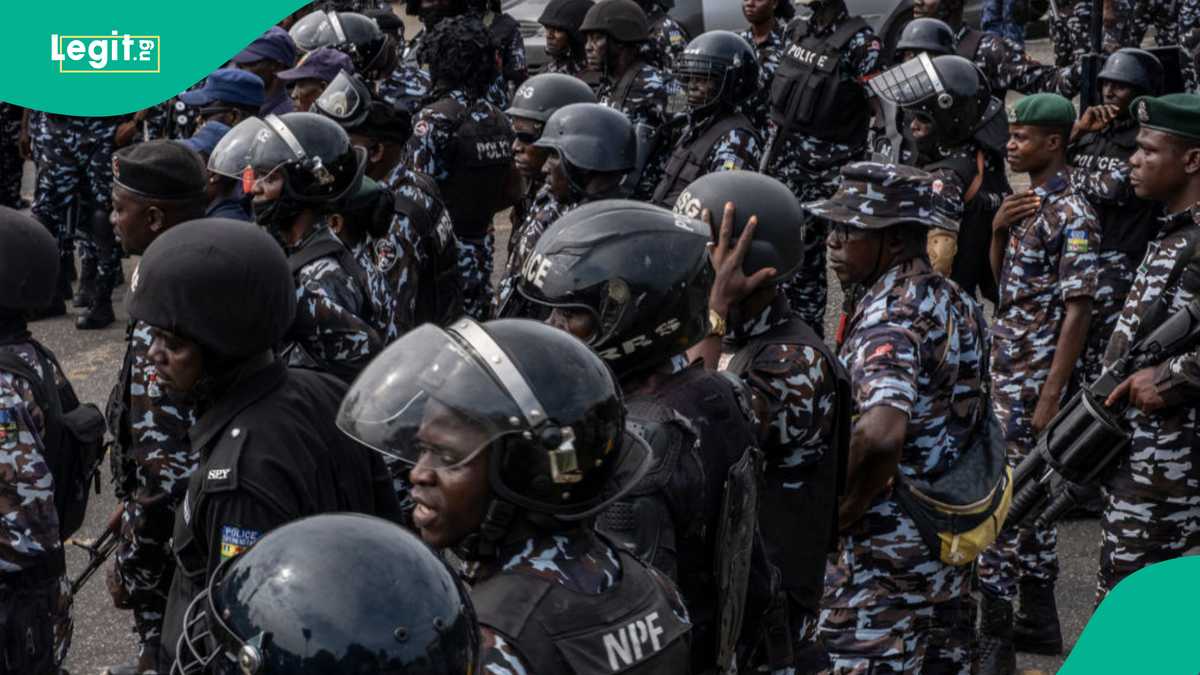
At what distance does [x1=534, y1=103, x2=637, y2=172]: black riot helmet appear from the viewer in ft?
22.5

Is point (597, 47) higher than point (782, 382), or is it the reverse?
point (782, 382)

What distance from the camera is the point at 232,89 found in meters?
7.84

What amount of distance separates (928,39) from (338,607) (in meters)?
7.62

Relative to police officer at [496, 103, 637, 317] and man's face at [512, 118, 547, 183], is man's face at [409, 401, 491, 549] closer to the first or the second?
police officer at [496, 103, 637, 317]

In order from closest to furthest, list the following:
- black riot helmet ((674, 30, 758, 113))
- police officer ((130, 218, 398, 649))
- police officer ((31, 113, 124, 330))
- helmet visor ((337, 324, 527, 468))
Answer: helmet visor ((337, 324, 527, 468)) < police officer ((130, 218, 398, 649)) < black riot helmet ((674, 30, 758, 113)) < police officer ((31, 113, 124, 330))

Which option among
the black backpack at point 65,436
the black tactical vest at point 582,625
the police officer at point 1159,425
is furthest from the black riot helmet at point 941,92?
the black tactical vest at point 582,625

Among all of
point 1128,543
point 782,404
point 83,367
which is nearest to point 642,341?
point 782,404

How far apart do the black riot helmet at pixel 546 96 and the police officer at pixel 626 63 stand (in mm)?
1555

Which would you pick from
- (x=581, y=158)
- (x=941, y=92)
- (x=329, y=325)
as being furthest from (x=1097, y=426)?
(x=329, y=325)

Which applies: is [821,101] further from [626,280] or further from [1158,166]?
[626,280]

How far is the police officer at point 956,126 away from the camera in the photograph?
284 inches

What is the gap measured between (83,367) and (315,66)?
2786 mm

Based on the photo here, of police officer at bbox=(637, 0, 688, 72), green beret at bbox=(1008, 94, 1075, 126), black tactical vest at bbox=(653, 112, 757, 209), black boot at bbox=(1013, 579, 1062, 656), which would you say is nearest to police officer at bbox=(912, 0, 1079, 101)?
police officer at bbox=(637, 0, 688, 72)

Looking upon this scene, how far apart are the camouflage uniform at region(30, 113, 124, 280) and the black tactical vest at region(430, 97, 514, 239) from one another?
111 inches
